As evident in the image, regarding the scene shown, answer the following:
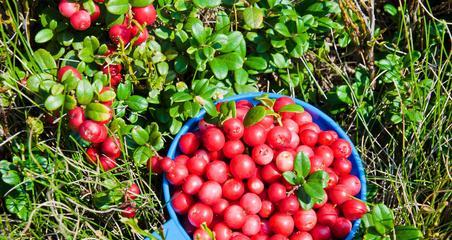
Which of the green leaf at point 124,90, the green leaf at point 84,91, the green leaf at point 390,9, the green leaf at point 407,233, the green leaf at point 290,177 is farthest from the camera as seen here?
the green leaf at point 390,9

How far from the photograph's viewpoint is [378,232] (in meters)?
2.44

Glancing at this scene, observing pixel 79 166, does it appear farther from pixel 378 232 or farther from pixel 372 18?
pixel 372 18

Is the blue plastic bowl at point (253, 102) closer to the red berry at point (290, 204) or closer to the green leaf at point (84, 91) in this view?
the red berry at point (290, 204)

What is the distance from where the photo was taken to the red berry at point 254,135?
2.70 metres

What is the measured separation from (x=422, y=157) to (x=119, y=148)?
5.05 ft

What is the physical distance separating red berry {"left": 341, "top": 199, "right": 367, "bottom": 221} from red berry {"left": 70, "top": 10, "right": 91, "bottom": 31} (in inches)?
56.4

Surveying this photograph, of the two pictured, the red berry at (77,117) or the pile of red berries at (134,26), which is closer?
the red berry at (77,117)

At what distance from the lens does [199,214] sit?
261cm

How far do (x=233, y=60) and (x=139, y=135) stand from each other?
1.93ft

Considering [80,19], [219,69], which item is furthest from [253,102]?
[80,19]

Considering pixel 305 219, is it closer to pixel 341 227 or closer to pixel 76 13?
pixel 341 227

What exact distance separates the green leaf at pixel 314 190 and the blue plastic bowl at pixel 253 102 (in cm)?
28

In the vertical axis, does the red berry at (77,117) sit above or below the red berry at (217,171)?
above

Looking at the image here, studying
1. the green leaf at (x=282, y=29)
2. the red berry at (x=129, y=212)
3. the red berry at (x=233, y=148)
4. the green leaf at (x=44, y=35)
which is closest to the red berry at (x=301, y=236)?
the red berry at (x=233, y=148)
